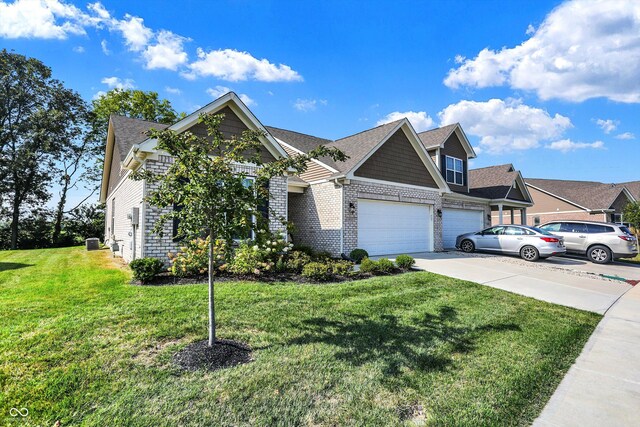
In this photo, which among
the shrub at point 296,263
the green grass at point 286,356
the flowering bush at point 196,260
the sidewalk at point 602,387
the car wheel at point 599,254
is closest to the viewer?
the green grass at point 286,356

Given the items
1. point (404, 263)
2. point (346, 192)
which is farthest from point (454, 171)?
point (404, 263)

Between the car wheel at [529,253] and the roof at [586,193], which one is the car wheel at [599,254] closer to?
the car wheel at [529,253]

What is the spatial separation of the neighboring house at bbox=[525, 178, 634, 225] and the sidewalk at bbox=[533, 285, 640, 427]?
92.5 ft

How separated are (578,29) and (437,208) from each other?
8.43 m

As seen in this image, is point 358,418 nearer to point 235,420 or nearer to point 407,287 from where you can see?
point 235,420

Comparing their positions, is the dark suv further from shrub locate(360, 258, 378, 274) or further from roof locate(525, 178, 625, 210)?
roof locate(525, 178, 625, 210)

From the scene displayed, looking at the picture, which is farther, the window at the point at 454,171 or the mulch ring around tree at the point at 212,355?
the window at the point at 454,171

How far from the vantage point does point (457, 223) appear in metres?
17.8

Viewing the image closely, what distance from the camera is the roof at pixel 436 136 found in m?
17.7

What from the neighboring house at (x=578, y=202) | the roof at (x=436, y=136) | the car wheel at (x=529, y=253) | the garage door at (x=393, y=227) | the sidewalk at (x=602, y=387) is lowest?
the sidewalk at (x=602, y=387)

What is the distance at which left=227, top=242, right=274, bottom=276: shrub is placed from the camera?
Result: 735 centimetres

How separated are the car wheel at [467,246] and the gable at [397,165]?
3283 mm

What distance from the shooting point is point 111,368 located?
3.30 m

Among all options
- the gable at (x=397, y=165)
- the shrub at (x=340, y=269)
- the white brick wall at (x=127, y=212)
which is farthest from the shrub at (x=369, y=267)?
the white brick wall at (x=127, y=212)
